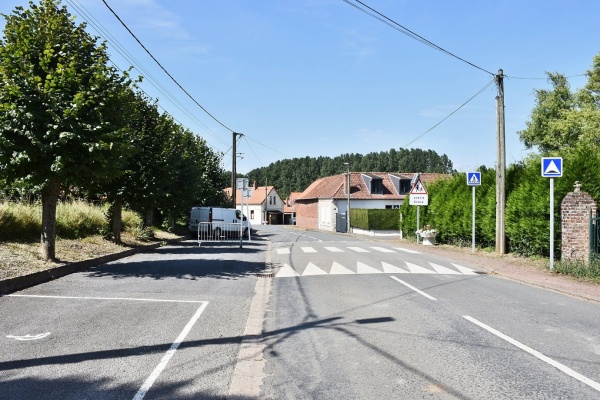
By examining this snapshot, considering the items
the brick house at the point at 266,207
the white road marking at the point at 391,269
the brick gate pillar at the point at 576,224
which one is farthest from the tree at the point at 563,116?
the brick house at the point at 266,207

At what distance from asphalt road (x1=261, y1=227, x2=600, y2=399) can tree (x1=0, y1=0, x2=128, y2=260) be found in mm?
5196

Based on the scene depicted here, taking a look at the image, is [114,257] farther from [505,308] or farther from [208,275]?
[505,308]

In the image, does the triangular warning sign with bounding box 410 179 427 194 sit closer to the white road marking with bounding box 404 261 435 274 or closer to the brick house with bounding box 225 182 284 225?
the white road marking with bounding box 404 261 435 274

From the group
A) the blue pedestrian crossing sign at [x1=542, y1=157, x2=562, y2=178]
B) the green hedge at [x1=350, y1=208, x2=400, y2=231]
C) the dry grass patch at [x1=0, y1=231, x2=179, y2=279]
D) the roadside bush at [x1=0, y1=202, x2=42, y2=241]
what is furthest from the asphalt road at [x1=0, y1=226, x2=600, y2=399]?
the green hedge at [x1=350, y1=208, x2=400, y2=231]

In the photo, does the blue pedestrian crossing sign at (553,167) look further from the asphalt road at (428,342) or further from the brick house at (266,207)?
the brick house at (266,207)

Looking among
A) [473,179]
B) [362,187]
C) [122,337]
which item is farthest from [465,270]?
[362,187]

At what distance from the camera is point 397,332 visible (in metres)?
6.33

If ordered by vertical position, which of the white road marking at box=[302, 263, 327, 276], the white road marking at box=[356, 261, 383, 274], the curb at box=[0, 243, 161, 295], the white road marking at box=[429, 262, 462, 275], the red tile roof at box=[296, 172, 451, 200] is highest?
the red tile roof at box=[296, 172, 451, 200]

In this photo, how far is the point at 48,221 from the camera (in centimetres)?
1155

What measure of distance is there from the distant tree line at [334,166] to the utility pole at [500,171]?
311ft

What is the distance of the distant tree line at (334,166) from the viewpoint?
385ft

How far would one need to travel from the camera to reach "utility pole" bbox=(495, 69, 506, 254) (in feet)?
55.1

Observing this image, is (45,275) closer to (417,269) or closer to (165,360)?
(165,360)

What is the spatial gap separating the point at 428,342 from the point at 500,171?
12533mm
